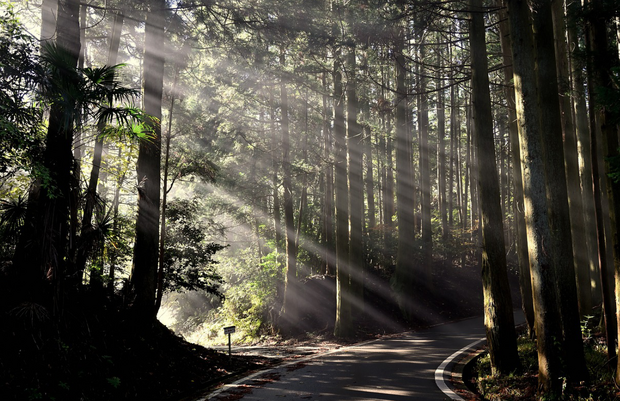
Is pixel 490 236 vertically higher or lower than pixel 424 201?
lower

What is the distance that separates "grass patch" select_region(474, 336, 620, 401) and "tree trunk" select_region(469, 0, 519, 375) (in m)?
0.47

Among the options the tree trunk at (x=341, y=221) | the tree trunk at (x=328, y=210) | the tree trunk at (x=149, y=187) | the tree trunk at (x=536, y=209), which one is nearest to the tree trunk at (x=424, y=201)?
the tree trunk at (x=328, y=210)

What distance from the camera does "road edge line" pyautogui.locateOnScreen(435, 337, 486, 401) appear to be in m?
8.22

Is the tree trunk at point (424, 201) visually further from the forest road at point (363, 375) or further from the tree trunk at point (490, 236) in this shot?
the tree trunk at point (490, 236)

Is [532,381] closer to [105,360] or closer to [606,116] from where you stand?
[606,116]

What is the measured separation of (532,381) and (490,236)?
295cm

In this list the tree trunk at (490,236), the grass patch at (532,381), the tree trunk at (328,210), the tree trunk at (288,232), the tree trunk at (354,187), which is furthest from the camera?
the tree trunk at (328,210)

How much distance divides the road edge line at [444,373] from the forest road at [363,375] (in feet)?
0.36

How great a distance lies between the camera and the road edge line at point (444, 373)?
8.22 metres

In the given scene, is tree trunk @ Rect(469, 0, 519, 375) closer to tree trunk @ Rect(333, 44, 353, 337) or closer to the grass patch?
the grass patch

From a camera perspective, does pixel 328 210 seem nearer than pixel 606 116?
No

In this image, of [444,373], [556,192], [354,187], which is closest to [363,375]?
[444,373]

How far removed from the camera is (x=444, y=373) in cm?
1014

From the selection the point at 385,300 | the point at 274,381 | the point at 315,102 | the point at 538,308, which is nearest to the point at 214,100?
the point at 315,102
